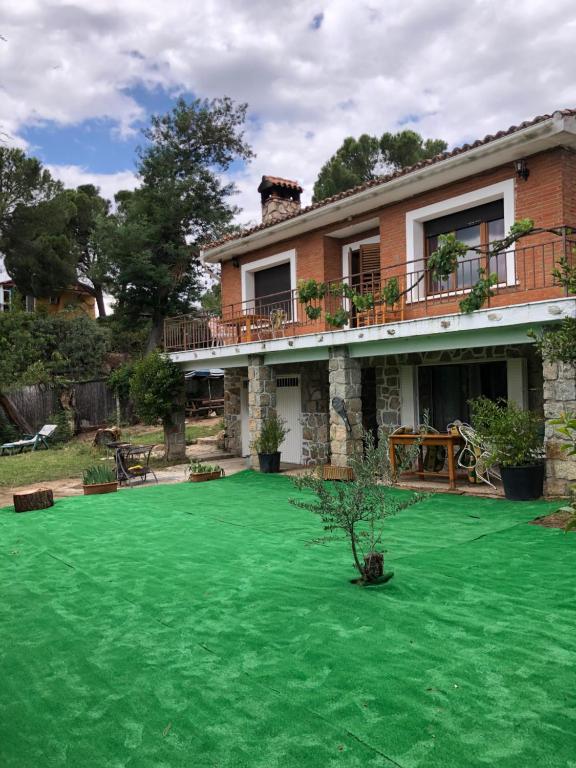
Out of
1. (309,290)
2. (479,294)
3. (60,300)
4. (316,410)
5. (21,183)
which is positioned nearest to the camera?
(479,294)

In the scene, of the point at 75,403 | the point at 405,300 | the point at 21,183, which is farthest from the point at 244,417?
the point at 21,183

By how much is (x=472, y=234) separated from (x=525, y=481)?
454 centimetres

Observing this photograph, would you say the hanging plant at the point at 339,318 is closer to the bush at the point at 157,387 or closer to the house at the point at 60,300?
the bush at the point at 157,387

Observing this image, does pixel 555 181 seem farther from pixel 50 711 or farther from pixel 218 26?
pixel 50 711

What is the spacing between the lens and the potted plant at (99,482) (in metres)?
11.2

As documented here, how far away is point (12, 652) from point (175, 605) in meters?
1.24

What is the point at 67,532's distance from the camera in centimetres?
798

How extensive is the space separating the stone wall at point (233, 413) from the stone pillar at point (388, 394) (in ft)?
17.2

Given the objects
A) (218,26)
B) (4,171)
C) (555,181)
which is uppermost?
(4,171)

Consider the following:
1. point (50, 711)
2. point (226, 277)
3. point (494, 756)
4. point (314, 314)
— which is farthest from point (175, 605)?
point (226, 277)

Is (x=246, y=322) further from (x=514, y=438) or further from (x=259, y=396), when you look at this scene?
(x=514, y=438)

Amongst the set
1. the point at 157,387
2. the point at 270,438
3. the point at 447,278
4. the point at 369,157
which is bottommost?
the point at 270,438

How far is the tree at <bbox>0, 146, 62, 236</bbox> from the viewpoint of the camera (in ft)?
77.5

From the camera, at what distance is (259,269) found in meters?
15.7
